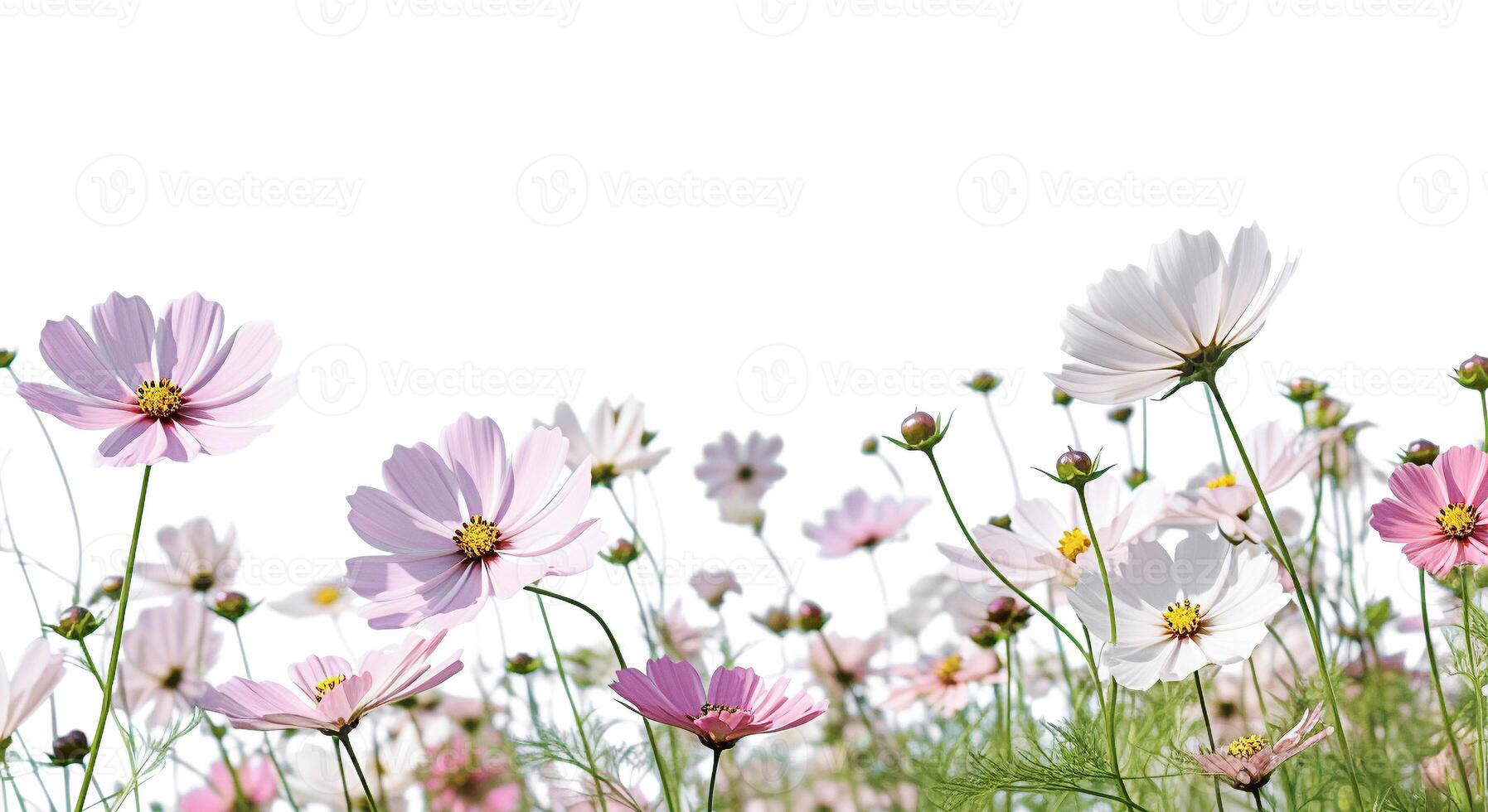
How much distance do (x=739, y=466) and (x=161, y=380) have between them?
3.91 ft

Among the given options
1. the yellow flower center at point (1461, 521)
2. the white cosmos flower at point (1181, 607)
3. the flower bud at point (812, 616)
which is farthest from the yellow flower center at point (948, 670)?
the yellow flower center at point (1461, 521)

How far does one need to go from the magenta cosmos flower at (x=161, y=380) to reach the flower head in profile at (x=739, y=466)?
110 cm

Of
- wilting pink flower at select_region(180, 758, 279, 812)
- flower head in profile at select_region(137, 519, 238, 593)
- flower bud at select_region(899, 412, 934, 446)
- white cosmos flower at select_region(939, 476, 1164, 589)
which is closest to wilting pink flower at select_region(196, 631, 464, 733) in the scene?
flower bud at select_region(899, 412, 934, 446)

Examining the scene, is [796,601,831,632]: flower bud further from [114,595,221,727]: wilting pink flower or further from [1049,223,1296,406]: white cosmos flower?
[114,595,221,727]: wilting pink flower

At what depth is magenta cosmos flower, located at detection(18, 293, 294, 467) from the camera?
33.6 inches

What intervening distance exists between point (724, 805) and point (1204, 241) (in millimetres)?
956

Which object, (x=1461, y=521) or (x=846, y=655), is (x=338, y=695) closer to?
(x=1461, y=521)

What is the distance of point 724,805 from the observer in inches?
59.3

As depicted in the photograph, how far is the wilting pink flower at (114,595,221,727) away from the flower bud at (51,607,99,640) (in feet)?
1.57

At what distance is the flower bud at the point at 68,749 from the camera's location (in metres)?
0.93

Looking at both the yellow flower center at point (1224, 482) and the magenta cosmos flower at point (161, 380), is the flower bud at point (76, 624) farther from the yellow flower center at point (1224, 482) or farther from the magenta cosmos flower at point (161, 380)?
the yellow flower center at point (1224, 482)

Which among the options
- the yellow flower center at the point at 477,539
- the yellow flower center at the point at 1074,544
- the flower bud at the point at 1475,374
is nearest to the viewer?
the yellow flower center at the point at 477,539

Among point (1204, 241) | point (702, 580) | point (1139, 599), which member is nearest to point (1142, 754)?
point (1139, 599)

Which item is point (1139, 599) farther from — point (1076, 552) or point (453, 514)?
point (453, 514)
